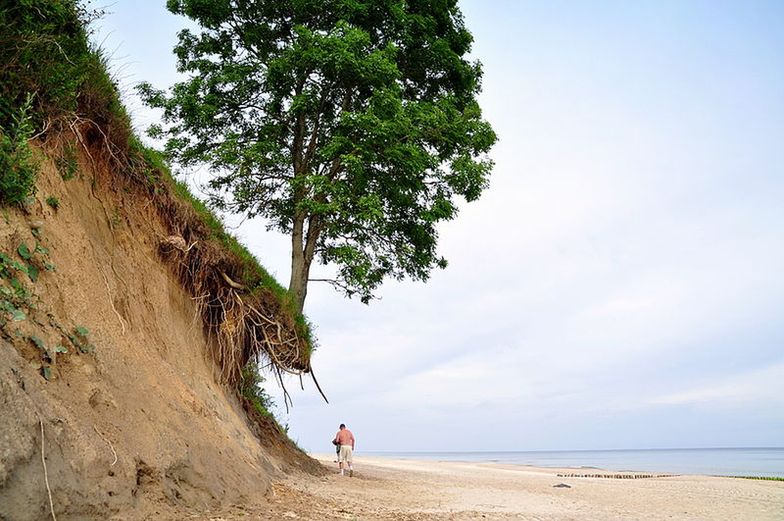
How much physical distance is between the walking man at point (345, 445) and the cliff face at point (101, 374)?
658cm

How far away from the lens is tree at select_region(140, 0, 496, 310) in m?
14.2

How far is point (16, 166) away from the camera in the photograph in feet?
17.4

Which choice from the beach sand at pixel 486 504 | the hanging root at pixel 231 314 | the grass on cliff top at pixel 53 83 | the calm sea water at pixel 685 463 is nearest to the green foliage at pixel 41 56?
the grass on cliff top at pixel 53 83

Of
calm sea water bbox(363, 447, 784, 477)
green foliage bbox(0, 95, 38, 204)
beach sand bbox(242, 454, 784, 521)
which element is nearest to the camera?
green foliage bbox(0, 95, 38, 204)

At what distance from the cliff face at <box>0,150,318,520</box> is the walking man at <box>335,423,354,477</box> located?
21.6 feet

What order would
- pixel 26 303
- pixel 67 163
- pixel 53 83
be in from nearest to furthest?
1. pixel 26 303
2. pixel 53 83
3. pixel 67 163

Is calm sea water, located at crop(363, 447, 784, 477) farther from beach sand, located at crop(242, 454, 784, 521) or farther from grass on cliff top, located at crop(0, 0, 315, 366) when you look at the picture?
grass on cliff top, located at crop(0, 0, 315, 366)

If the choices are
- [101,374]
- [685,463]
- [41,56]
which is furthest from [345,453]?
[685,463]

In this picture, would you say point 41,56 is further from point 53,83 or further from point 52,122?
point 52,122

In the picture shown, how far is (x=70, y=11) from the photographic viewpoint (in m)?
6.62

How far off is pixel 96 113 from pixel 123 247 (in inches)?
70.6

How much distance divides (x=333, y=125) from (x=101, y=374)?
11660 millimetres

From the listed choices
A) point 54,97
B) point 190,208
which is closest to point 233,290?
point 190,208

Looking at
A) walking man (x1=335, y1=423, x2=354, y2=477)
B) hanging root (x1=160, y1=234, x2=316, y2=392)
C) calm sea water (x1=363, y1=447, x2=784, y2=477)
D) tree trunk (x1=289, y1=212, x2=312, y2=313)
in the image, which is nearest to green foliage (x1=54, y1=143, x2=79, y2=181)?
hanging root (x1=160, y1=234, x2=316, y2=392)
